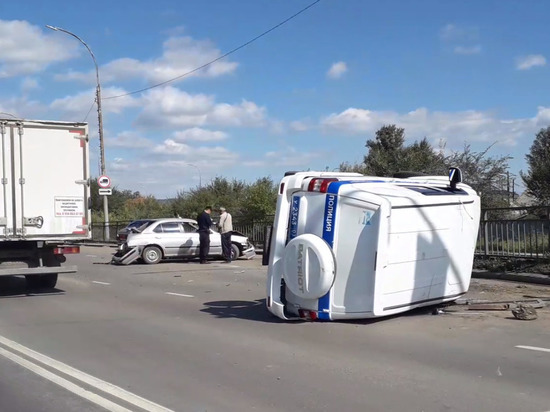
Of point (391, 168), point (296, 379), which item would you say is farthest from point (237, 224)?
point (296, 379)

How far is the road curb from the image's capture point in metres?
13.4

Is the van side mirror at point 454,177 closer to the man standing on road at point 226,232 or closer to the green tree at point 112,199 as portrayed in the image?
the man standing on road at point 226,232

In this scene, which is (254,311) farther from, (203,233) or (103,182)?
(103,182)

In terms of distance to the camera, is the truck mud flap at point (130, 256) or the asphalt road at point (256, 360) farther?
the truck mud flap at point (130, 256)

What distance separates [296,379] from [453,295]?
451 cm

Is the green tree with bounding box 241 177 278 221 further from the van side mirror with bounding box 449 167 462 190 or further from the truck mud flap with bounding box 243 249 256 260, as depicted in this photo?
the van side mirror with bounding box 449 167 462 190

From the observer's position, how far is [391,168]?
28.8 meters

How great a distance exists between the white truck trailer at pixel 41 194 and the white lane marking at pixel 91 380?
4.55 meters

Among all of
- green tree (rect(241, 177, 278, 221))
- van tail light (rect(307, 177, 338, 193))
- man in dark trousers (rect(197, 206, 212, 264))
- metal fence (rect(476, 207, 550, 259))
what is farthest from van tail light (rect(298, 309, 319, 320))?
green tree (rect(241, 177, 278, 221))

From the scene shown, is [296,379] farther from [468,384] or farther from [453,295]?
[453,295]

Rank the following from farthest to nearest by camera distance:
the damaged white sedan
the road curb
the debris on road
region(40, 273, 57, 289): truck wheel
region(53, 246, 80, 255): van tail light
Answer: the damaged white sedan, region(40, 273, 57, 289): truck wheel, the road curb, region(53, 246, 80, 255): van tail light, the debris on road

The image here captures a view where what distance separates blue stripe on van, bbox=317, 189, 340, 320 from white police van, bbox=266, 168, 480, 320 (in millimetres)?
14

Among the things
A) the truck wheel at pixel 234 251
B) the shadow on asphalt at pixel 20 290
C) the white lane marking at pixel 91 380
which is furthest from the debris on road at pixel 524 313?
the truck wheel at pixel 234 251

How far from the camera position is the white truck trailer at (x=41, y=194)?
1244 centimetres
